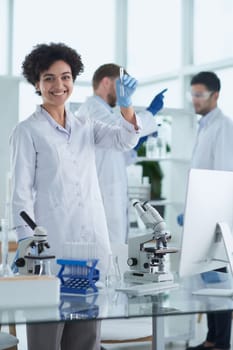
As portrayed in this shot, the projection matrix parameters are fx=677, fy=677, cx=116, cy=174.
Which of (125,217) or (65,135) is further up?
(65,135)

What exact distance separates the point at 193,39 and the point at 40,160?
468 cm

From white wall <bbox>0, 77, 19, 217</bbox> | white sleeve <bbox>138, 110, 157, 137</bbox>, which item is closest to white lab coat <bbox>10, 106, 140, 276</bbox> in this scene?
white sleeve <bbox>138, 110, 157, 137</bbox>

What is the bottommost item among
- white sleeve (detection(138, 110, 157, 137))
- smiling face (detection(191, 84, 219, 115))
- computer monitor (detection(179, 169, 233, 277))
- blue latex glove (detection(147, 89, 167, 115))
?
computer monitor (detection(179, 169, 233, 277))

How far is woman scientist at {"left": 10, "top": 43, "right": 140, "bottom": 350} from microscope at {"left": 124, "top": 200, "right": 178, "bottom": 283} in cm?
24

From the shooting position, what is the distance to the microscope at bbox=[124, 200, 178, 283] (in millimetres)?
2445

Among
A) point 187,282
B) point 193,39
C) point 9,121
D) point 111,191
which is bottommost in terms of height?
point 187,282

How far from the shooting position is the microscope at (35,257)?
7.49 ft

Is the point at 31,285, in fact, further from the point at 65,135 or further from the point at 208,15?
the point at 208,15

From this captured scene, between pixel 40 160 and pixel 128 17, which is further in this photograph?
pixel 128 17

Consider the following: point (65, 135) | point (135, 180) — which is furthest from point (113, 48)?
point (65, 135)

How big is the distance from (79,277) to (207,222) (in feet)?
1.55

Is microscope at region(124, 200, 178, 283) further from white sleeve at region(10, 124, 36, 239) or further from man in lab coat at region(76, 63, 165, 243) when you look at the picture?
man in lab coat at region(76, 63, 165, 243)

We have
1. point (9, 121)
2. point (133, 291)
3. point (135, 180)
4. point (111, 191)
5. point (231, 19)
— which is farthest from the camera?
point (9, 121)

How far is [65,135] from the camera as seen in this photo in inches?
112
